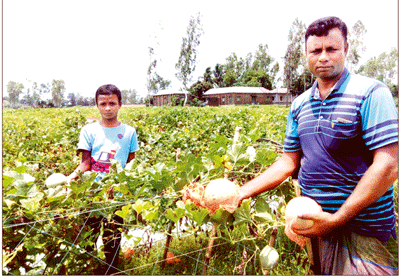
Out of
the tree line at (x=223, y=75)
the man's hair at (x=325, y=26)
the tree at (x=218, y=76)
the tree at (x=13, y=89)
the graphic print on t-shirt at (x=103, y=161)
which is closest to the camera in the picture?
the man's hair at (x=325, y=26)

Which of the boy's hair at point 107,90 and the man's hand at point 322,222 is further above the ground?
the boy's hair at point 107,90

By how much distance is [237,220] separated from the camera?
A: 130cm

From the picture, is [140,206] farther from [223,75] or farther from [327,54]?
[223,75]

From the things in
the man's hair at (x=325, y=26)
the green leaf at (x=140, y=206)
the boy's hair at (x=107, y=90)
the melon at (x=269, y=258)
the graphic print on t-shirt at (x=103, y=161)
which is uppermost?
the man's hair at (x=325, y=26)

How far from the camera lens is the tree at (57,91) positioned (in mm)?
47250

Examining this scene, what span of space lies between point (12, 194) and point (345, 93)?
1378 mm

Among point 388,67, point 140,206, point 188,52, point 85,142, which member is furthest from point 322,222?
point 188,52

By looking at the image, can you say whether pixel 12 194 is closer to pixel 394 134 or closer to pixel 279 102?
pixel 394 134

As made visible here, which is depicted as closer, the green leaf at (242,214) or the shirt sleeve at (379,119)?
the shirt sleeve at (379,119)

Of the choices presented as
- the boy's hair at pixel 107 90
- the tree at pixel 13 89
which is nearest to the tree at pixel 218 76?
the tree at pixel 13 89

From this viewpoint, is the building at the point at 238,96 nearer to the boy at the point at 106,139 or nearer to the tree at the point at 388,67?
the tree at the point at 388,67

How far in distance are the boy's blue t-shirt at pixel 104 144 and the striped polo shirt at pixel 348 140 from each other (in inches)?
56.2

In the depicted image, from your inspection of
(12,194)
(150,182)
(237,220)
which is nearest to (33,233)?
(12,194)

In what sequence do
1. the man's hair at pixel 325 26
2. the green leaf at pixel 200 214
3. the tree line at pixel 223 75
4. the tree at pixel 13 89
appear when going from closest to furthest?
the man's hair at pixel 325 26 → the green leaf at pixel 200 214 → the tree at pixel 13 89 → the tree line at pixel 223 75
